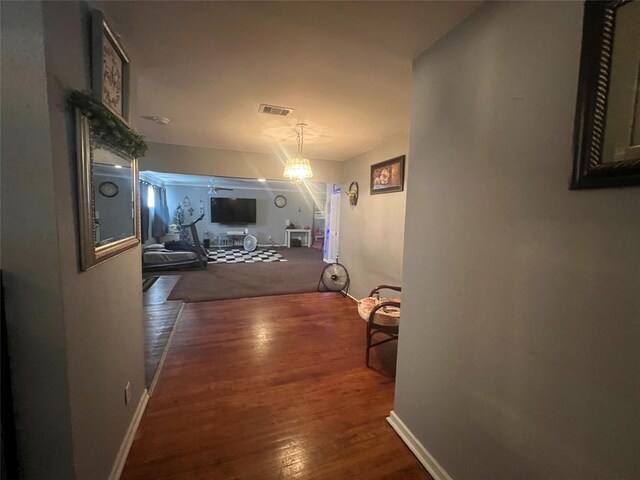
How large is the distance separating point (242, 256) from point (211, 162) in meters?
4.36

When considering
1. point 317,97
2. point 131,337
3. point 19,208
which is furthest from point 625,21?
point 131,337

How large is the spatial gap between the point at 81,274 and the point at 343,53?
169 cm

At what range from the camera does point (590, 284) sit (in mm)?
825

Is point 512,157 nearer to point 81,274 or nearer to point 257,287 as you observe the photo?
point 81,274

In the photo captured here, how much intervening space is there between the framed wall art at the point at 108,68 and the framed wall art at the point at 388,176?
2.62 meters

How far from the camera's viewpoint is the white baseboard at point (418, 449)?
1402 mm

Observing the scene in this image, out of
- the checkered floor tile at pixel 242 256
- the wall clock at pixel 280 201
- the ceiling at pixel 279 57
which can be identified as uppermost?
the ceiling at pixel 279 57

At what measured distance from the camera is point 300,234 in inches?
396

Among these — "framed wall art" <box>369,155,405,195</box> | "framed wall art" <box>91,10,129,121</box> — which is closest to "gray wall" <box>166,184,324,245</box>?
"framed wall art" <box>369,155,405,195</box>

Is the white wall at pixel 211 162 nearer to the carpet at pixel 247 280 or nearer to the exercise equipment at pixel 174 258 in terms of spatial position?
the carpet at pixel 247 280

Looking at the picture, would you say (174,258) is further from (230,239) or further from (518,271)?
(518,271)

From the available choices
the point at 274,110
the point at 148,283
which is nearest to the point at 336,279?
the point at 274,110

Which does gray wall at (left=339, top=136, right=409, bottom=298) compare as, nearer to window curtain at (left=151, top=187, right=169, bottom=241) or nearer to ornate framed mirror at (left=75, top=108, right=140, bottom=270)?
ornate framed mirror at (left=75, top=108, right=140, bottom=270)

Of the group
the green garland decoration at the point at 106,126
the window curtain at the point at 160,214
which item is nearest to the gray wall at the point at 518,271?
the green garland decoration at the point at 106,126
